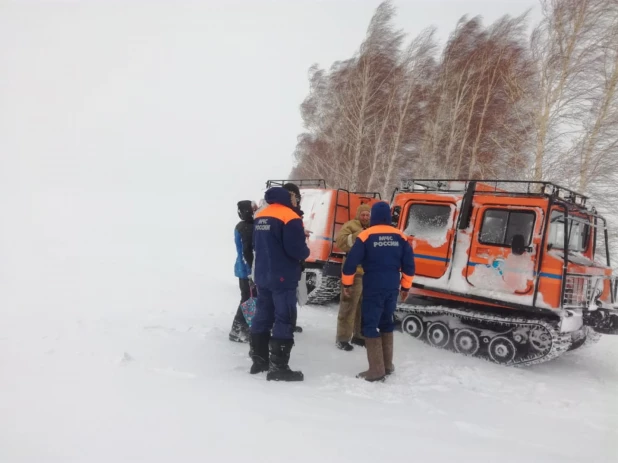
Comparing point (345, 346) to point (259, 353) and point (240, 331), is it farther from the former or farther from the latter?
point (259, 353)

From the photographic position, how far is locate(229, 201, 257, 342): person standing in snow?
4668 mm

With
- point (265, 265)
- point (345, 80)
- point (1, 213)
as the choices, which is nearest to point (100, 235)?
point (1, 213)

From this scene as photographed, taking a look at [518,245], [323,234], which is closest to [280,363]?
[518,245]

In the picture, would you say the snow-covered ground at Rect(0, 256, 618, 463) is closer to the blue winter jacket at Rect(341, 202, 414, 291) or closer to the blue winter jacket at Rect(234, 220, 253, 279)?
the blue winter jacket at Rect(234, 220, 253, 279)

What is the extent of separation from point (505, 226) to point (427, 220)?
113 centimetres

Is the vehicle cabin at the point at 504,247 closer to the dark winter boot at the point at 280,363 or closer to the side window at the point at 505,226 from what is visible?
the side window at the point at 505,226

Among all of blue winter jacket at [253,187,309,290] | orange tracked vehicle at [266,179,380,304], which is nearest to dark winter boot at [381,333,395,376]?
blue winter jacket at [253,187,309,290]

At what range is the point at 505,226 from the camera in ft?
18.3

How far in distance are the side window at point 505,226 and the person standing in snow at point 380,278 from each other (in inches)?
79.8

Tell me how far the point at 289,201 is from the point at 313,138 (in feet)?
72.9

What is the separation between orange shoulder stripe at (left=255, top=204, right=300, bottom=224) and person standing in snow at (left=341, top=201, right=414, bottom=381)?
0.82 meters

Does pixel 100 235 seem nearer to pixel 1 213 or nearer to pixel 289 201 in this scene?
pixel 1 213

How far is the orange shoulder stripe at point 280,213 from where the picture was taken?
12.4ft

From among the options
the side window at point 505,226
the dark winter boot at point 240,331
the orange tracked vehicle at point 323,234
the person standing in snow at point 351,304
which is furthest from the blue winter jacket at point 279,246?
the orange tracked vehicle at point 323,234
